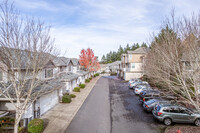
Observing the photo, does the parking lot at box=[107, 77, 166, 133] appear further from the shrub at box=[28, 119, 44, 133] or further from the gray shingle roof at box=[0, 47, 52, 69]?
the gray shingle roof at box=[0, 47, 52, 69]

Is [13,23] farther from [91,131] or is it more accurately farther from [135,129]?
[135,129]

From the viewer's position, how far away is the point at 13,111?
1165cm

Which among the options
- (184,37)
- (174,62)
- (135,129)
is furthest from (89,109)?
(184,37)

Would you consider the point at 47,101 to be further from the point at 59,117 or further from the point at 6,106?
the point at 6,106

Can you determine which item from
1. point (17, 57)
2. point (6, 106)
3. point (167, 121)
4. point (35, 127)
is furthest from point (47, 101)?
point (167, 121)

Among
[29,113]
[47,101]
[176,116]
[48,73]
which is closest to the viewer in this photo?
[176,116]

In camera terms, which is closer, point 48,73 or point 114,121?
point 114,121

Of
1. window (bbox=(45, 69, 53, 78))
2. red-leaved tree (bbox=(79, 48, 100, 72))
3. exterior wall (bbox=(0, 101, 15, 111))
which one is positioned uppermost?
red-leaved tree (bbox=(79, 48, 100, 72))

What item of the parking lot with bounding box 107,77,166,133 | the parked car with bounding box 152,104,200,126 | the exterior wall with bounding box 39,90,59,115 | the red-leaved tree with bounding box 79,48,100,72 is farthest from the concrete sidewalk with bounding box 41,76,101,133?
the red-leaved tree with bounding box 79,48,100,72

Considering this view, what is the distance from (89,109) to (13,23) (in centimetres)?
1177

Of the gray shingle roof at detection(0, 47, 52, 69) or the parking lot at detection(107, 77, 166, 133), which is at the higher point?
the gray shingle roof at detection(0, 47, 52, 69)

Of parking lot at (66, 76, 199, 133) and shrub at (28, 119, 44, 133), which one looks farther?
parking lot at (66, 76, 199, 133)

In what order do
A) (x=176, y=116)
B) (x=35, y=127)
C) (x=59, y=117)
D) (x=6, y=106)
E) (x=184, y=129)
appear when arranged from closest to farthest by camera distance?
1. (x=35, y=127)
2. (x=184, y=129)
3. (x=176, y=116)
4. (x=6, y=106)
5. (x=59, y=117)

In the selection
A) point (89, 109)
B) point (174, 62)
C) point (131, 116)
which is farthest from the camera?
point (89, 109)
